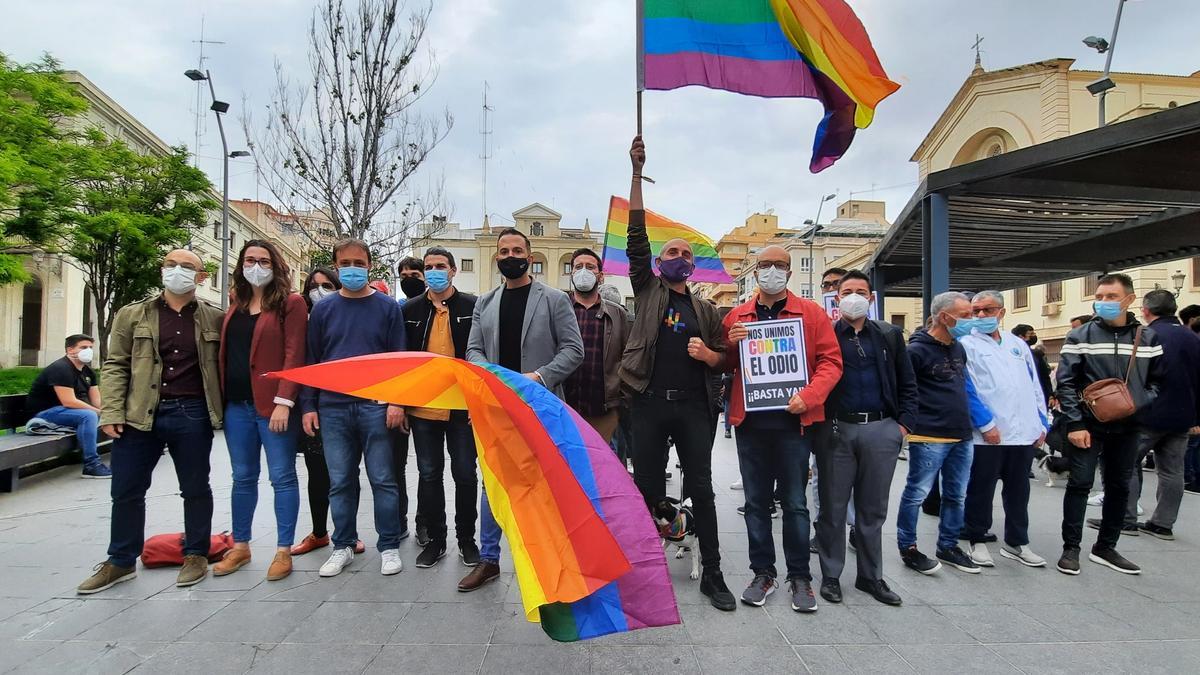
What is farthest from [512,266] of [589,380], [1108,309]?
[1108,309]

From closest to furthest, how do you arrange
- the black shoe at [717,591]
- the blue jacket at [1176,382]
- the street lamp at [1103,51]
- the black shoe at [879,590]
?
the black shoe at [717,591], the black shoe at [879,590], the blue jacket at [1176,382], the street lamp at [1103,51]

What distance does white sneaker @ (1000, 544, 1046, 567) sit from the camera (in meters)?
4.86

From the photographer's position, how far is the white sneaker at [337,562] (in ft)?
14.3

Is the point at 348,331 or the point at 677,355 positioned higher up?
the point at 348,331

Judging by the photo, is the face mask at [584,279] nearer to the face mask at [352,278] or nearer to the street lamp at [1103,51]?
the face mask at [352,278]

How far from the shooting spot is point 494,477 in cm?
309

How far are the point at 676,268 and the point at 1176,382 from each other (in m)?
4.34

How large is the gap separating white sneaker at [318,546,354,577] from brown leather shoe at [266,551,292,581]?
22 centimetres

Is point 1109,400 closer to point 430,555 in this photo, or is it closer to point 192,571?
point 430,555

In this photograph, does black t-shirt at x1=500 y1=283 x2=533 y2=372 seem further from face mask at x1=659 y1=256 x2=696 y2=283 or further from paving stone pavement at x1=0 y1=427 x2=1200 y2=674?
paving stone pavement at x1=0 y1=427 x2=1200 y2=674

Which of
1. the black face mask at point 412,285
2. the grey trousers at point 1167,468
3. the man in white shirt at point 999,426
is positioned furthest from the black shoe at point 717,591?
the grey trousers at point 1167,468

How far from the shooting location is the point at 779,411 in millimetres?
4047

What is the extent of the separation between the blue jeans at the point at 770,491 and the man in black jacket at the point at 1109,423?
7.56ft

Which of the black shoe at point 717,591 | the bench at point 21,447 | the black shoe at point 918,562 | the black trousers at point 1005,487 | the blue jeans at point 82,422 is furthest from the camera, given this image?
the blue jeans at point 82,422
